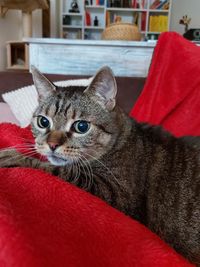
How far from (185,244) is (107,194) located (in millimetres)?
213

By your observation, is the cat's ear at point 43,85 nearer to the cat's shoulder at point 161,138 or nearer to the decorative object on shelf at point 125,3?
the cat's shoulder at point 161,138

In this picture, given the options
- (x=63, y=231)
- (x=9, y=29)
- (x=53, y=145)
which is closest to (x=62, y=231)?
(x=63, y=231)

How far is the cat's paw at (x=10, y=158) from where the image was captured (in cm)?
90

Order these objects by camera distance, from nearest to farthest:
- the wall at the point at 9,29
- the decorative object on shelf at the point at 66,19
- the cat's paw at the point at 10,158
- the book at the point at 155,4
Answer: the cat's paw at the point at 10,158, the wall at the point at 9,29, the book at the point at 155,4, the decorative object on shelf at the point at 66,19

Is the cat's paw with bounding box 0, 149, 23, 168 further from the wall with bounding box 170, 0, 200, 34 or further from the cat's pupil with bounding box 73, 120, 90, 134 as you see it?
the wall with bounding box 170, 0, 200, 34

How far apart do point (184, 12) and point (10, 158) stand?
468cm

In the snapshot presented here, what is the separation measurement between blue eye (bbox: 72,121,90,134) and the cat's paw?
171 mm

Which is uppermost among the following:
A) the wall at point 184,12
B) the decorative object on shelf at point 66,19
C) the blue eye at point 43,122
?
the wall at point 184,12

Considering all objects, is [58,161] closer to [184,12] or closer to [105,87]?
[105,87]

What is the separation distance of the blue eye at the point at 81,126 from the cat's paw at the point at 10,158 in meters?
0.17

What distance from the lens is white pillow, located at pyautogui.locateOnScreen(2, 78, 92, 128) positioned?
1525mm

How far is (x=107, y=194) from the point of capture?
82 centimetres

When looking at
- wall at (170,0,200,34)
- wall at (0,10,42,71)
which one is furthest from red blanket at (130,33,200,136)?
wall at (170,0,200,34)

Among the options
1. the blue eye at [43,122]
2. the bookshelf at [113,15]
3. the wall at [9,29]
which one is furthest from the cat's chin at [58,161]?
the bookshelf at [113,15]
